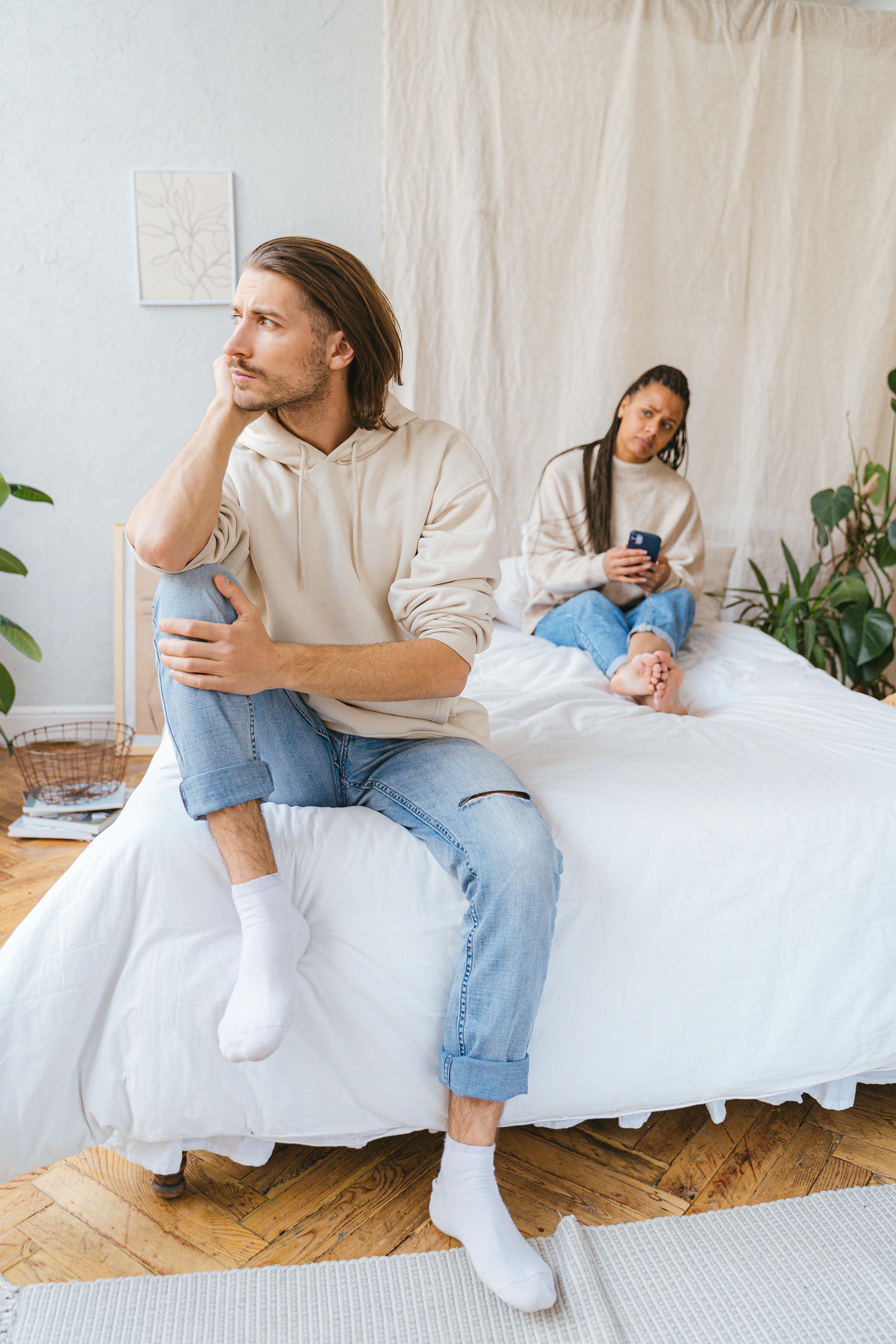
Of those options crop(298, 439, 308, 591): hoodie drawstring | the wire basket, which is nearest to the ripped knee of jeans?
A: crop(298, 439, 308, 591): hoodie drawstring

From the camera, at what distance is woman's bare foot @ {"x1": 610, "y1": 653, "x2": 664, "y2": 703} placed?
1.75m

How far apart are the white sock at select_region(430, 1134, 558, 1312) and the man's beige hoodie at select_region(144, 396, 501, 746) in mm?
513

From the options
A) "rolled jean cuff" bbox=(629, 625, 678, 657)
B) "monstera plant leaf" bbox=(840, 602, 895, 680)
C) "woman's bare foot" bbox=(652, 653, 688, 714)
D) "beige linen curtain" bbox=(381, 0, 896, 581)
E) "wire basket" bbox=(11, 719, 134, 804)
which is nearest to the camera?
"woman's bare foot" bbox=(652, 653, 688, 714)

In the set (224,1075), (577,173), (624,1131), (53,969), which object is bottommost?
(624,1131)

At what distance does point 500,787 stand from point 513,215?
2.21m

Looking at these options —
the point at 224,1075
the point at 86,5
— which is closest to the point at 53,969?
the point at 224,1075

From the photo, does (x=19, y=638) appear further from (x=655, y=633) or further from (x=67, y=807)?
(x=655, y=633)

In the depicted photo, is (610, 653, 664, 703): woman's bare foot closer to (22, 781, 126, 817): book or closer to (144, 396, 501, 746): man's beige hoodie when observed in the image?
(144, 396, 501, 746): man's beige hoodie

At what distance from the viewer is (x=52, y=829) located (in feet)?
6.91

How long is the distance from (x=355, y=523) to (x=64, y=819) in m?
1.32

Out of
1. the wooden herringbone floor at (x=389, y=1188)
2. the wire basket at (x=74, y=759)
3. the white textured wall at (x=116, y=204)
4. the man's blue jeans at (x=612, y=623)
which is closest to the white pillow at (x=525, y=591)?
the man's blue jeans at (x=612, y=623)

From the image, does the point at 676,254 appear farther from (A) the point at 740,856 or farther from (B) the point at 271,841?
(B) the point at 271,841

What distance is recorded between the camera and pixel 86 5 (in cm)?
254

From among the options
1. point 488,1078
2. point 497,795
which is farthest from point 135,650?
point 488,1078
